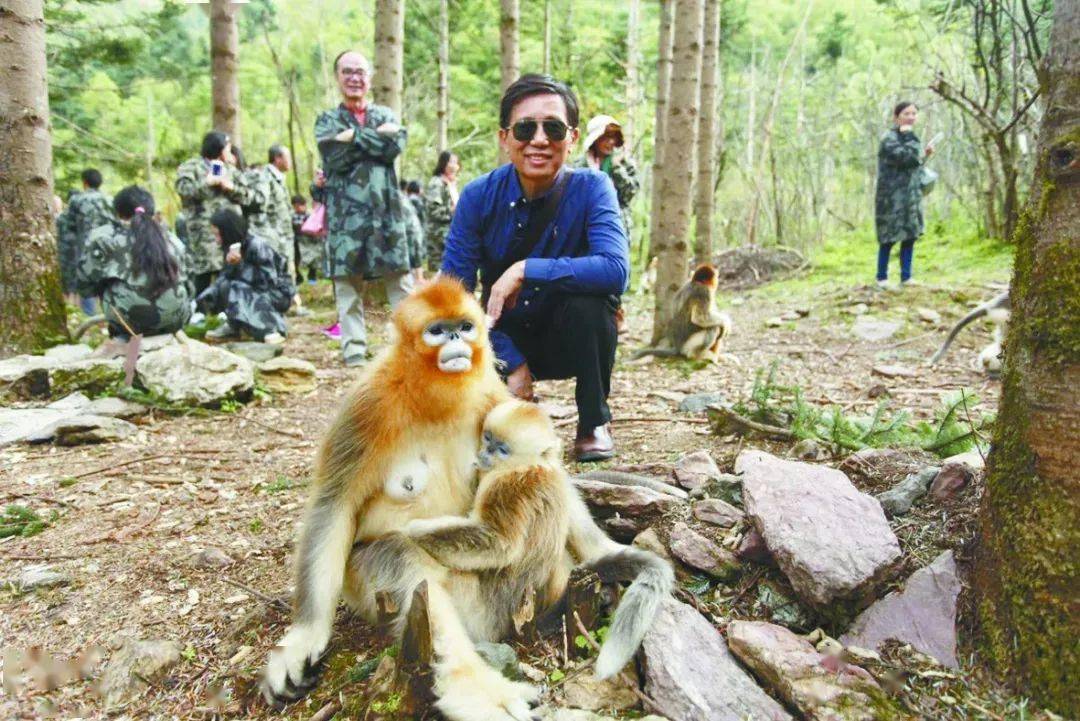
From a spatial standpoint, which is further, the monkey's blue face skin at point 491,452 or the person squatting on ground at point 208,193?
the person squatting on ground at point 208,193

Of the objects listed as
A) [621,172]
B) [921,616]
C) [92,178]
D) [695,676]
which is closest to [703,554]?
[695,676]

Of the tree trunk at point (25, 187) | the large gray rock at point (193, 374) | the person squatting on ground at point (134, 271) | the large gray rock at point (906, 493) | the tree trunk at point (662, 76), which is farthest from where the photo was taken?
the tree trunk at point (662, 76)

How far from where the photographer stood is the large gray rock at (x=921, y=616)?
1819 millimetres

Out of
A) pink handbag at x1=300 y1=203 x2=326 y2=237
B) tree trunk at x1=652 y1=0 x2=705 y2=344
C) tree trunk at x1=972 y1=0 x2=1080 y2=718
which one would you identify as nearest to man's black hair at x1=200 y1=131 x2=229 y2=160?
pink handbag at x1=300 y1=203 x2=326 y2=237

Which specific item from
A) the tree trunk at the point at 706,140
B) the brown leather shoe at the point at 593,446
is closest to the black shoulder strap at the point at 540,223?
the brown leather shoe at the point at 593,446

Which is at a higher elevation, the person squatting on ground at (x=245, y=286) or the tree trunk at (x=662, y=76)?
the tree trunk at (x=662, y=76)

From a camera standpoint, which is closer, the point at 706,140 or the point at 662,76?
the point at 662,76

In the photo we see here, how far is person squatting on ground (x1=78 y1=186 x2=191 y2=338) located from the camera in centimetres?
527

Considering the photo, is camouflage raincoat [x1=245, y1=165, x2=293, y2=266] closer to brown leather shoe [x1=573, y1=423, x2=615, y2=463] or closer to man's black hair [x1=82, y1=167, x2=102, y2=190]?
man's black hair [x1=82, y1=167, x2=102, y2=190]

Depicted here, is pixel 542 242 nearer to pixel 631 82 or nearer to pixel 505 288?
pixel 505 288

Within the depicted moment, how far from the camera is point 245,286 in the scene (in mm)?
6875

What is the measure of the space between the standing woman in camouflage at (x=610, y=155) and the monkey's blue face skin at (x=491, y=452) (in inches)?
155

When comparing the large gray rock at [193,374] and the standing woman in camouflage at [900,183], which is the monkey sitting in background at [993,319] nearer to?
the standing woman in camouflage at [900,183]

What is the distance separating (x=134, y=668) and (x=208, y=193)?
589 cm
